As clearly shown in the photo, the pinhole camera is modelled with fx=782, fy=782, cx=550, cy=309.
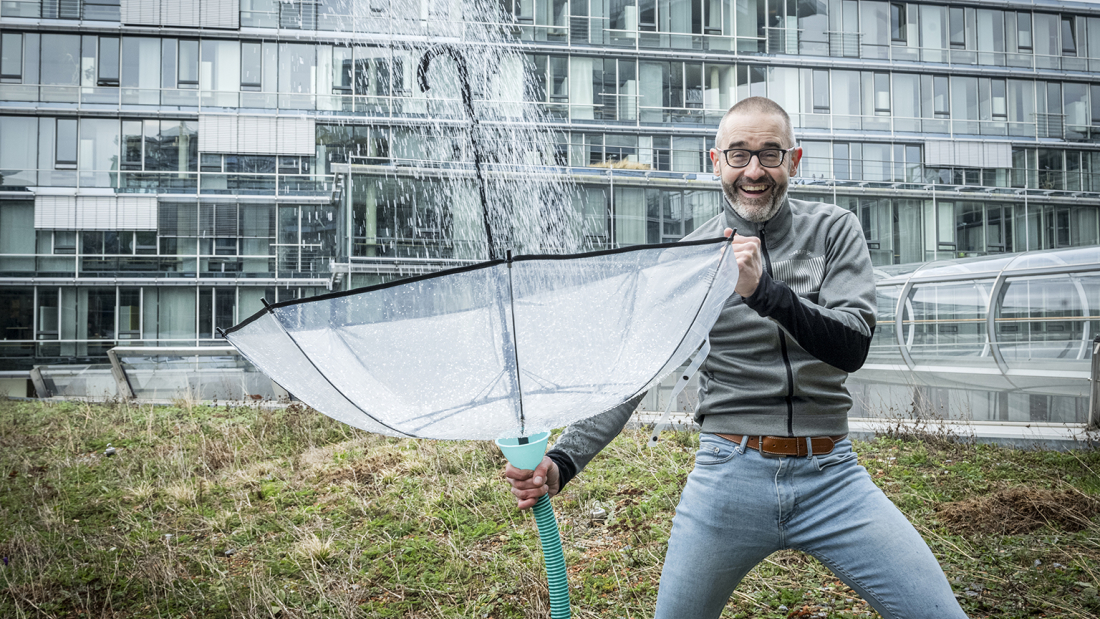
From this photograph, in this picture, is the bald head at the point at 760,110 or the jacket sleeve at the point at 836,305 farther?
the bald head at the point at 760,110

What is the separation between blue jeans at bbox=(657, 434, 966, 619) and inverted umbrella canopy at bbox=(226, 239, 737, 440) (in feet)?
2.20

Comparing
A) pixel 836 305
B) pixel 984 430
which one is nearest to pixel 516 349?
pixel 836 305

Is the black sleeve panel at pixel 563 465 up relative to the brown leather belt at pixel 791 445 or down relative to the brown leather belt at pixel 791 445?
down

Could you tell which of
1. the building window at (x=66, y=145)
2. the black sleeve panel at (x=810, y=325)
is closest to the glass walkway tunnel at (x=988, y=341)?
the black sleeve panel at (x=810, y=325)

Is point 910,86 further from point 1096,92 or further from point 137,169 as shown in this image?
point 137,169

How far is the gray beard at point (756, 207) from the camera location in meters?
2.11

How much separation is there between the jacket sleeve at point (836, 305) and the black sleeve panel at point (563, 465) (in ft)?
2.10

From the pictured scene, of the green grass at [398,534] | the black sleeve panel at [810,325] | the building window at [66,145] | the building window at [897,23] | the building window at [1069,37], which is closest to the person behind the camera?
the black sleeve panel at [810,325]

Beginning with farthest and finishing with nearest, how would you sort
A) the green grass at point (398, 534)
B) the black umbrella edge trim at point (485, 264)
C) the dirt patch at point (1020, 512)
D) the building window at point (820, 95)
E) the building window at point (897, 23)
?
the building window at point (897, 23) < the building window at point (820, 95) < the dirt patch at point (1020, 512) < the green grass at point (398, 534) < the black umbrella edge trim at point (485, 264)

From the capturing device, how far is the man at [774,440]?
1933 millimetres

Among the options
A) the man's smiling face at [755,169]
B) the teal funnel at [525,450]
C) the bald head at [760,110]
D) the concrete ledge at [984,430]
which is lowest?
the concrete ledge at [984,430]

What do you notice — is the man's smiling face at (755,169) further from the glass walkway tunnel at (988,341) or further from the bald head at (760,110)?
the glass walkway tunnel at (988,341)

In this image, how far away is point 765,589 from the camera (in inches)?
163

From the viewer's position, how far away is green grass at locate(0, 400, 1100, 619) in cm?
411
